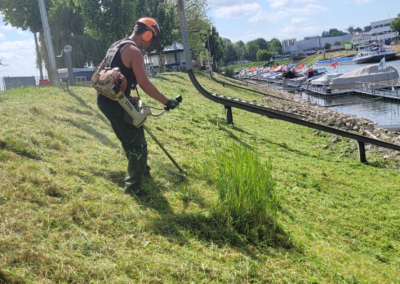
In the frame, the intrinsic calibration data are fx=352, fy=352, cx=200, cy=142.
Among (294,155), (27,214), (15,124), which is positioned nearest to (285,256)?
(27,214)

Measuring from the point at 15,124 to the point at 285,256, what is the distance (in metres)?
5.02

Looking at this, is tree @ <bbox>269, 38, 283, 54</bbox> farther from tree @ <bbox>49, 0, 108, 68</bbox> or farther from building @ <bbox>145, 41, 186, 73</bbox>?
tree @ <bbox>49, 0, 108, 68</bbox>

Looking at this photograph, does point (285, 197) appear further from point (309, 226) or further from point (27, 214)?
point (27, 214)

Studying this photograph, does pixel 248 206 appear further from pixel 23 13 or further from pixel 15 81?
pixel 23 13

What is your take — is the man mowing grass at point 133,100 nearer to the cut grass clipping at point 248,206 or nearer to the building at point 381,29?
the cut grass clipping at point 248,206

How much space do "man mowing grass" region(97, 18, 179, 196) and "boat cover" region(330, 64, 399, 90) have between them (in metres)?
38.4

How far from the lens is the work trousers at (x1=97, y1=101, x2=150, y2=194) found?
4.57 m

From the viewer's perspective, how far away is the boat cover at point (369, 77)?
37.4 m

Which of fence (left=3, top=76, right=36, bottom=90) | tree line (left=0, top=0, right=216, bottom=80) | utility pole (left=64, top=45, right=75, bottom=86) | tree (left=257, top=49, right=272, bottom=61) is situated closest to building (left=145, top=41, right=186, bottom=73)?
tree line (left=0, top=0, right=216, bottom=80)

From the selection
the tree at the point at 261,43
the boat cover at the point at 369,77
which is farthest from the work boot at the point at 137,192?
the tree at the point at 261,43

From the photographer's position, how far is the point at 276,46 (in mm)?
180125

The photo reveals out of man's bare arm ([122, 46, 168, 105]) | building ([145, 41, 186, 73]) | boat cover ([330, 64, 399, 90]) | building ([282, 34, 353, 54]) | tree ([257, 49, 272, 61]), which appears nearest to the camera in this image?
man's bare arm ([122, 46, 168, 105])

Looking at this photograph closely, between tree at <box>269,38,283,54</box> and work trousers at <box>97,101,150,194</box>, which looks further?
tree at <box>269,38,283,54</box>

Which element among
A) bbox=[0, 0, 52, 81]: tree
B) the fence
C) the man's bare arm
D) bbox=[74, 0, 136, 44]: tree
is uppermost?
bbox=[0, 0, 52, 81]: tree
